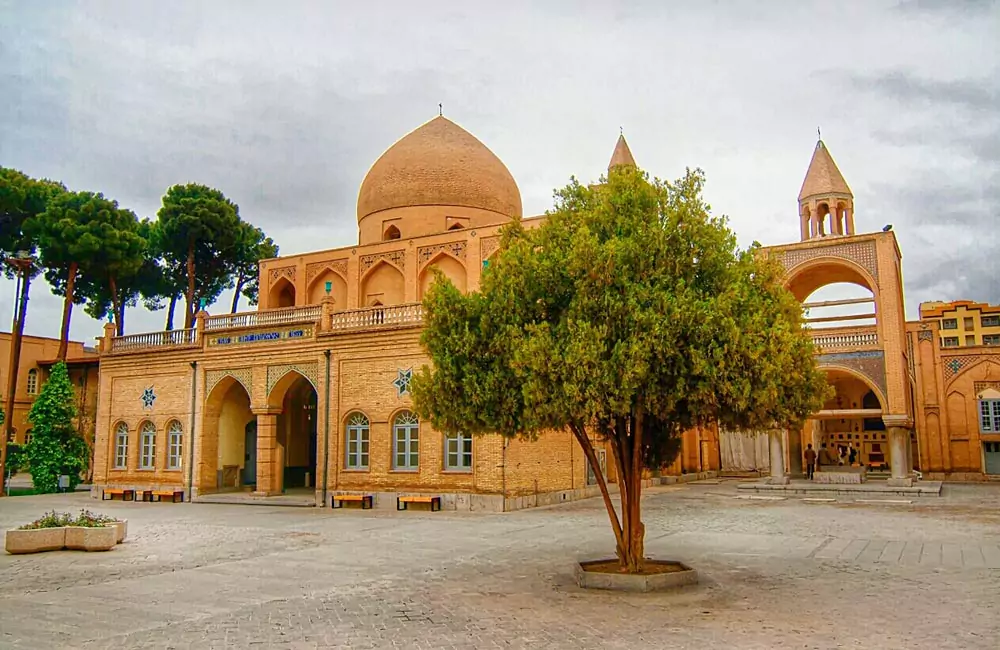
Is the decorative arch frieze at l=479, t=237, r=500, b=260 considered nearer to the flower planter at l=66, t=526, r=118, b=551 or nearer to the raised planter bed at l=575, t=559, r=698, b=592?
the flower planter at l=66, t=526, r=118, b=551

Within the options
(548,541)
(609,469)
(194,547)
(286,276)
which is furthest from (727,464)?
(194,547)

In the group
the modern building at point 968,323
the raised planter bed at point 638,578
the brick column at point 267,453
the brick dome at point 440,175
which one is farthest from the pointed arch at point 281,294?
the modern building at point 968,323

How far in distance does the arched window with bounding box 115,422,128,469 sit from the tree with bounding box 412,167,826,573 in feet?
64.7

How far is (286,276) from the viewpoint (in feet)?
105

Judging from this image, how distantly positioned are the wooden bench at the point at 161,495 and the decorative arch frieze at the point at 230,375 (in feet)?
10.3

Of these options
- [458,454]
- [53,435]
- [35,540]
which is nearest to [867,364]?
[458,454]

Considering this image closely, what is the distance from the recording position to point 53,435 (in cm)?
2772

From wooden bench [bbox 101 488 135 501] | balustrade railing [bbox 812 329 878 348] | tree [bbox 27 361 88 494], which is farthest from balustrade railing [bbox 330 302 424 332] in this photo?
balustrade railing [bbox 812 329 878 348]

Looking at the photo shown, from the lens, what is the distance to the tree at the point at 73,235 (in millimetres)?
31078

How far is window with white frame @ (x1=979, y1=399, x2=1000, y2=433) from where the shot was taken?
32.8 metres

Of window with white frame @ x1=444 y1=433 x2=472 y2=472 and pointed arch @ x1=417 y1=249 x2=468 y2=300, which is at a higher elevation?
pointed arch @ x1=417 y1=249 x2=468 y2=300

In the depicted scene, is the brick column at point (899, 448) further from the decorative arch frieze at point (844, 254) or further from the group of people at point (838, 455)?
the group of people at point (838, 455)

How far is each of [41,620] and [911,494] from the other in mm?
23256

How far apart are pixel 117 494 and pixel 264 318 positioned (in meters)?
7.59
